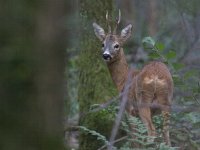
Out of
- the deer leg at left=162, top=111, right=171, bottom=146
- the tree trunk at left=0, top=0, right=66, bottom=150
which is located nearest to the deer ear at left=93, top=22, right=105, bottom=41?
the deer leg at left=162, top=111, right=171, bottom=146

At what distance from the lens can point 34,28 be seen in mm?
→ 2557

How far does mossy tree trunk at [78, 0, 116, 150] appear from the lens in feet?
29.5

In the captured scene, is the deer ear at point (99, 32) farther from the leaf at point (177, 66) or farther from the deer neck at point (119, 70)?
A: the leaf at point (177, 66)

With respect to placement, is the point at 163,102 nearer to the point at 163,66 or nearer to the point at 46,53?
the point at 163,66

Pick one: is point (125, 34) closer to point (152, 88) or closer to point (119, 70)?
point (119, 70)

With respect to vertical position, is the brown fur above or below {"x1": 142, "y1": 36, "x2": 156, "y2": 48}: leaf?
below

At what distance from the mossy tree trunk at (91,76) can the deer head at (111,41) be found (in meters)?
0.17

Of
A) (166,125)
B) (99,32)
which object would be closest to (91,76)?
(99,32)

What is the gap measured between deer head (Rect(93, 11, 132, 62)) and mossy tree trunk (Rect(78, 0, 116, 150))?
0.17 m

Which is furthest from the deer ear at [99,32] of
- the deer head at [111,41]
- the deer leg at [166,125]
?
the deer leg at [166,125]

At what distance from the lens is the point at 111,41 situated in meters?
10.8

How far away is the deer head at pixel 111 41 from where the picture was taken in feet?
32.9

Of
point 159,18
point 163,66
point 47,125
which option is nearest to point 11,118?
point 47,125

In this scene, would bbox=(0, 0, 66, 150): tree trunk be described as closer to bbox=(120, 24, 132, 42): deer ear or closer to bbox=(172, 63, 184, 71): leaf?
bbox=(172, 63, 184, 71): leaf
